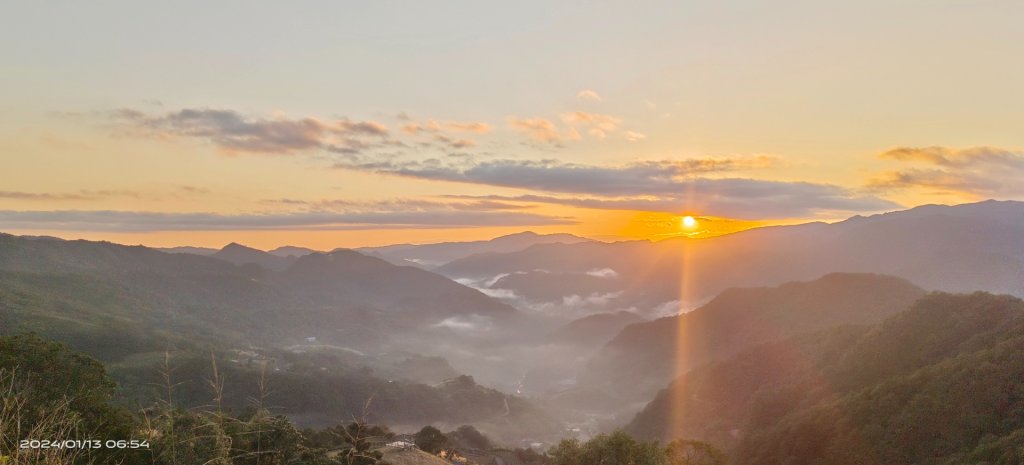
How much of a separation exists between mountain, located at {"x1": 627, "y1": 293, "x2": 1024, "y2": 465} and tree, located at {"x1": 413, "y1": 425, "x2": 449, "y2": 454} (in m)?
52.4

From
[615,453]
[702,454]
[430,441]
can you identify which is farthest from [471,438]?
[615,453]

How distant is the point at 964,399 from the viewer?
7144cm

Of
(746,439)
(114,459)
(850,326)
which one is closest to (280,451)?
(114,459)

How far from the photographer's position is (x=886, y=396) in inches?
3233

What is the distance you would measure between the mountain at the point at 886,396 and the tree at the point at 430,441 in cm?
5236

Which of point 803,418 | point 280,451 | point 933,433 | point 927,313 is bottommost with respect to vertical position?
point 803,418

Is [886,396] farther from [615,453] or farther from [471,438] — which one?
[471,438]

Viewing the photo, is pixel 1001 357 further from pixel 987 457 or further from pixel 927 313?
pixel 927 313

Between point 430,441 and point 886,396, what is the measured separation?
68.9 m

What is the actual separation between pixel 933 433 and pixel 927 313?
204 ft

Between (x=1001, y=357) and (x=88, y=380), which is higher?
(x=88, y=380)

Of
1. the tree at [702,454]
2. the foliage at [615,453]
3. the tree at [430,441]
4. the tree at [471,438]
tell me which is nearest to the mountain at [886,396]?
the tree at [702,454]

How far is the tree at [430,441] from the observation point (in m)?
71.4

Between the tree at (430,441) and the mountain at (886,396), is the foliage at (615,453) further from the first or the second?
the mountain at (886,396)
